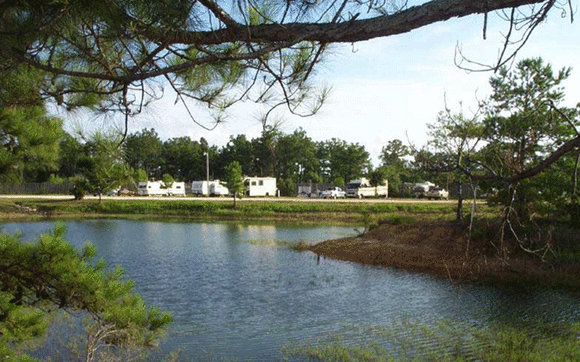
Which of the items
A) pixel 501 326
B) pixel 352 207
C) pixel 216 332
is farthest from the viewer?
pixel 352 207

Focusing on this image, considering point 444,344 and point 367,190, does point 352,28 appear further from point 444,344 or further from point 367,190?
point 367,190

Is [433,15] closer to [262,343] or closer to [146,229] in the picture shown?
[262,343]

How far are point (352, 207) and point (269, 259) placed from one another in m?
16.2

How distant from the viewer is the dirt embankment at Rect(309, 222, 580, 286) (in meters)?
14.2

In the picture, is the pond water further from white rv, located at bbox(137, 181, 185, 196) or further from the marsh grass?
white rv, located at bbox(137, 181, 185, 196)

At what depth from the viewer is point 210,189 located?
4519 cm

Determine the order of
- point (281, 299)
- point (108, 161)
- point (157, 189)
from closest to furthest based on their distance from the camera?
point (108, 161), point (281, 299), point (157, 189)

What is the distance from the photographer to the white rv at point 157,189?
1705 inches

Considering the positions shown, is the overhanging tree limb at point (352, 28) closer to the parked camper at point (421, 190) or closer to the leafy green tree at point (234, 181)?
the leafy green tree at point (234, 181)

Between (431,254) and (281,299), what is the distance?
6.93 metres

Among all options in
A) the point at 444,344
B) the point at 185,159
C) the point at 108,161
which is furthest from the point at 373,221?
the point at 185,159

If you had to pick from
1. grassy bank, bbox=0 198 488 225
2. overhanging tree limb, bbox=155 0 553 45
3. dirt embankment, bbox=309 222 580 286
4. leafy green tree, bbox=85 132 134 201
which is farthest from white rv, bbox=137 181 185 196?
overhanging tree limb, bbox=155 0 553 45

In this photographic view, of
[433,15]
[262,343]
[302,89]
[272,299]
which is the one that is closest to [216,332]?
[262,343]

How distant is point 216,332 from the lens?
9.12m
